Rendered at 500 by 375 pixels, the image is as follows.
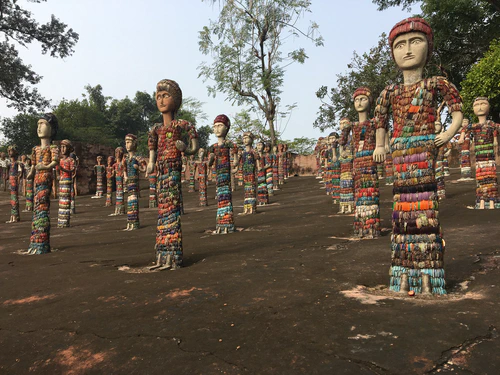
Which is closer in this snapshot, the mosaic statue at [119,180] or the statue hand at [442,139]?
the statue hand at [442,139]

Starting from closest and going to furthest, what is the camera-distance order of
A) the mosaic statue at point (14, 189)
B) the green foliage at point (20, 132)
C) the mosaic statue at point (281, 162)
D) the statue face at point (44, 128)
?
the statue face at point (44, 128) < the mosaic statue at point (14, 189) < the mosaic statue at point (281, 162) < the green foliage at point (20, 132)

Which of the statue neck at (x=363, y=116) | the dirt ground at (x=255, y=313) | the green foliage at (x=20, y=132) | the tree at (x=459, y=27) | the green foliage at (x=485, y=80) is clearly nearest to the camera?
the dirt ground at (x=255, y=313)

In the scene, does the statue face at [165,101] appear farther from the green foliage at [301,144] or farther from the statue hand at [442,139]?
the green foliage at [301,144]

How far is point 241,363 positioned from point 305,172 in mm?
30469

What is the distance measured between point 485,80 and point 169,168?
1638cm

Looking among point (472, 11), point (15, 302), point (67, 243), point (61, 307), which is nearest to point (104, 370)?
point (61, 307)

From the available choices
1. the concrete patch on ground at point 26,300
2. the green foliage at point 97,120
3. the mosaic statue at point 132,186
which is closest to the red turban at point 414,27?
the concrete patch on ground at point 26,300

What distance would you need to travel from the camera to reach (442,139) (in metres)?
3.59

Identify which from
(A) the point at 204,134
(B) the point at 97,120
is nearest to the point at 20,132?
(B) the point at 97,120

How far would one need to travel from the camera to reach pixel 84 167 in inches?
947

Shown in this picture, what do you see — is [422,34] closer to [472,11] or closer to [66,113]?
[472,11]

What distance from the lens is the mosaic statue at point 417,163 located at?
3.61 metres

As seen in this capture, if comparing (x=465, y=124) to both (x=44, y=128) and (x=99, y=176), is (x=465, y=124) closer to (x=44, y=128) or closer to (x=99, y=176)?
(x=44, y=128)

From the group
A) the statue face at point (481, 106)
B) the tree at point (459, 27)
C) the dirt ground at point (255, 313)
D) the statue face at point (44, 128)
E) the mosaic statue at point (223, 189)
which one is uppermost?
the tree at point (459, 27)
